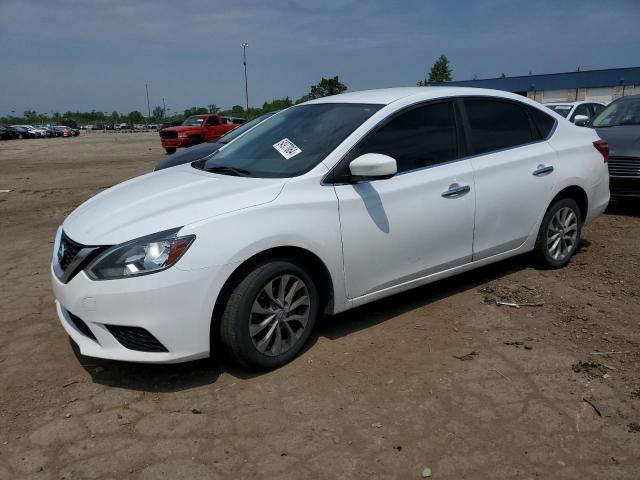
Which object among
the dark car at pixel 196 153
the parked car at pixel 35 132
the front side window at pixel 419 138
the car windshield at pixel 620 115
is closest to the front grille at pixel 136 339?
the front side window at pixel 419 138

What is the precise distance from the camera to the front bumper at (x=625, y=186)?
7.07 meters

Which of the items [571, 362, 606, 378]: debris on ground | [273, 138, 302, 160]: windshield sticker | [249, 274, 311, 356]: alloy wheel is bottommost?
[571, 362, 606, 378]: debris on ground

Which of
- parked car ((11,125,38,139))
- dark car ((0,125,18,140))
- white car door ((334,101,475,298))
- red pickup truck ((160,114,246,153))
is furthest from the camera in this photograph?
parked car ((11,125,38,139))

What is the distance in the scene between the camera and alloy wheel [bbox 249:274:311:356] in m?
3.20

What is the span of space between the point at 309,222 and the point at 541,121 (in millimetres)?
2674

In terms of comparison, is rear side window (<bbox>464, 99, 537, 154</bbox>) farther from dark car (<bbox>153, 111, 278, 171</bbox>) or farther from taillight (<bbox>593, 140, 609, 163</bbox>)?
dark car (<bbox>153, 111, 278, 171</bbox>)

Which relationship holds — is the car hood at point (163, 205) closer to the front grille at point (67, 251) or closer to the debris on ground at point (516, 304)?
the front grille at point (67, 251)

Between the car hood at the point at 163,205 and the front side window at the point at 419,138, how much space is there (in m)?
0.82

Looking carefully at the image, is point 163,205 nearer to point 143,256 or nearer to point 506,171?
point 143,256

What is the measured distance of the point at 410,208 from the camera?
3.72 m

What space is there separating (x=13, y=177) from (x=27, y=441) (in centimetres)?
1440

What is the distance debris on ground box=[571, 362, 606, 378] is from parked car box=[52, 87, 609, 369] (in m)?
1.15

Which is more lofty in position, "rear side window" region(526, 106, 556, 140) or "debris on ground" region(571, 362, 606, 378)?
"rear side window" region(526, 106, 556, 140)

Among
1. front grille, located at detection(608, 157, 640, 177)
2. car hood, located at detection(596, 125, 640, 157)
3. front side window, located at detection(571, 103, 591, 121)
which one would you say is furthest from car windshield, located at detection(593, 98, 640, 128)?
front side window, located at detection(571, 103, 591, 121)
